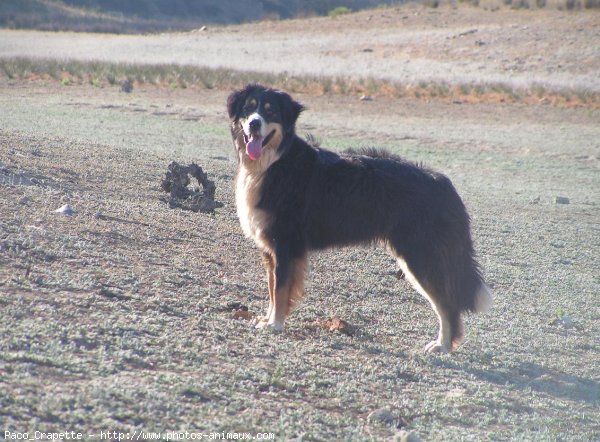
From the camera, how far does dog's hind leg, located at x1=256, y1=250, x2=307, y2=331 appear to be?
7.51m

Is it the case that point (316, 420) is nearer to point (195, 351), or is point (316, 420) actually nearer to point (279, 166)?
point (195, 351)

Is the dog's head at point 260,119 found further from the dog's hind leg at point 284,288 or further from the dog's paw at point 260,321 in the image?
the dog's paw at point 260,321

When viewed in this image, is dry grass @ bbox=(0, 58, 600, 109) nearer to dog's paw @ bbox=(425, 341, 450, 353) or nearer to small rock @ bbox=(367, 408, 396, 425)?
dog's paw @ bbox=(425, 341, 450, 353)

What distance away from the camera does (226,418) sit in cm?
518

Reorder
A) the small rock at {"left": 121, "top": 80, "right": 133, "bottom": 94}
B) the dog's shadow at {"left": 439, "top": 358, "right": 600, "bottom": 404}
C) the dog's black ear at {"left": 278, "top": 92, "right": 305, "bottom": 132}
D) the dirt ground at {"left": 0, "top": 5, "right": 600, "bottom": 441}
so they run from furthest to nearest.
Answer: the small rock at {"left": 121, "top": 80, "right": 133, "bottom": 94}
the dog's black ear at {"left": 278, "top": 92, "right": 305, "bottom": 132}
the dog's shadow at {"left": 439, "top": 358, "right": 600, "bottom": 404}
the dirt ground at {"left": 0, "top": 5, "right": 600, "bottom": 441}

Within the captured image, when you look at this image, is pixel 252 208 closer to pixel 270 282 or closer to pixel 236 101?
pixel 270 282

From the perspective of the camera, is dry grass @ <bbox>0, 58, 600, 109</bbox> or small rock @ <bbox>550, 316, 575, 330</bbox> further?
dry grass @ <bbox>0, 58, 600, 109</bbox>

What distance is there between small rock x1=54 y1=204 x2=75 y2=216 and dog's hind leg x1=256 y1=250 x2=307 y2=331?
2502mm

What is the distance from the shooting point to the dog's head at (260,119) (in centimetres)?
780

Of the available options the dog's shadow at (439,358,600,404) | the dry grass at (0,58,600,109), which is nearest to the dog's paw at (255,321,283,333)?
the dog's shadow at (439,358,600,404)

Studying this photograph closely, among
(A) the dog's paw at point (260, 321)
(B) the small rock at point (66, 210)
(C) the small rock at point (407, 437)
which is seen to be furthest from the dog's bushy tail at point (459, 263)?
(B) the small rock at point (66, 210)

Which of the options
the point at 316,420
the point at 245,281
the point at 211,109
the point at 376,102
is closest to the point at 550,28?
the point at 376,102

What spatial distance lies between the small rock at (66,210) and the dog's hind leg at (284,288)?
8.21ft

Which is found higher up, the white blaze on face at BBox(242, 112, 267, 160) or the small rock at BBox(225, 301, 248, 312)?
the white blaze on face at BBox(242, 112, 267, 160)
